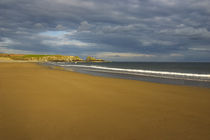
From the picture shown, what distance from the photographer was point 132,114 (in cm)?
521

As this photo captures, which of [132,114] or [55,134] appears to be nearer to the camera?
[55,134]

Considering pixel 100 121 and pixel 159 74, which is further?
pixel 159 74

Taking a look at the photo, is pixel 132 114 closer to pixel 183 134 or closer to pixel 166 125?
pixel 166 125

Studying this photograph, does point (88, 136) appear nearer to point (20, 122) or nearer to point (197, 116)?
point (20, 122)

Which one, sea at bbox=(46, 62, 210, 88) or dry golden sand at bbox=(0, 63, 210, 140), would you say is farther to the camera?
sea at bbox=(46, 62, 210, 88)

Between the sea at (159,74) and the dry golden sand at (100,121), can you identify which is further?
the sea at (159,74)

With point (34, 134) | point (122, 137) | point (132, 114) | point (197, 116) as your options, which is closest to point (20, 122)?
point (34, 134)

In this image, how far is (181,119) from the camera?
4812mm

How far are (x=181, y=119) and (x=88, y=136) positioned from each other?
9.56 ft

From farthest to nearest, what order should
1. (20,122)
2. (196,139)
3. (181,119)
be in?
1. (181,119)
2. (20,122)
3. (196,139)

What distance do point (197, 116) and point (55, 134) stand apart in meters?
4.33

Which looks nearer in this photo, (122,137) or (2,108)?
(122,137)

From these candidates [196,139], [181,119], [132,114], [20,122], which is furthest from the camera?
[132,114]

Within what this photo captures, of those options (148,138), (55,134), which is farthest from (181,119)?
(55,134)
